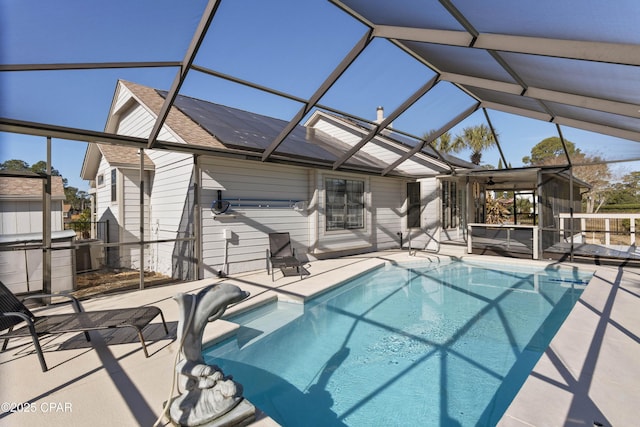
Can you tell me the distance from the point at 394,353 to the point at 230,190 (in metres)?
4.88

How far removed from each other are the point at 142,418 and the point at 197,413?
1.64 feet

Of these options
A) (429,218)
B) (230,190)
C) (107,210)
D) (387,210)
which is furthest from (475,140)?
(107,210)

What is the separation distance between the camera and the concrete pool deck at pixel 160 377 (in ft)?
7.48

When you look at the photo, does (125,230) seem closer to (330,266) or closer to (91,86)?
(91,86)

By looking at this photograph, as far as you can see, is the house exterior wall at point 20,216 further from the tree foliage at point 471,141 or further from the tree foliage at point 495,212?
the tree foliage at point 495,212

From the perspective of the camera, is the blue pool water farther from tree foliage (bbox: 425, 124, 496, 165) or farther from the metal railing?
tree foliage (bbox: 425, 124, 496, 165)

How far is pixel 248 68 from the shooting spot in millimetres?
5180

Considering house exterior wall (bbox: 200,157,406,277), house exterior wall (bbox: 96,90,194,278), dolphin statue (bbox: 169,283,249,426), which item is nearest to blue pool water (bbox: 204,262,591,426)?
dolphin statue (bbox: 169,283,249,426)

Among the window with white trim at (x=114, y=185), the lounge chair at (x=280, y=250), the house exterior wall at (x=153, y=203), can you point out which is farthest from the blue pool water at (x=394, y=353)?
the window with white trim at (x=114, y=185)

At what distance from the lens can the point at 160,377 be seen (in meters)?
2.79

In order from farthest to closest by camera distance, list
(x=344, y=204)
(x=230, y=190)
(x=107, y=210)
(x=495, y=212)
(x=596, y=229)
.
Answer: (x=495, y=212), (x=596, y=229), (x=344, y=204), (x=107, y=210), (x=230, y=190)

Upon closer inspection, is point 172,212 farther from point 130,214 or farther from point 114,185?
point 114,185

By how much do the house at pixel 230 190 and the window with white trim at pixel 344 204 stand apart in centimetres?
3

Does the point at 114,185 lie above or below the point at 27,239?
above
